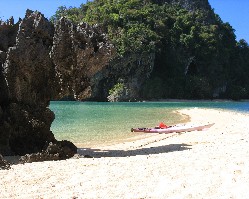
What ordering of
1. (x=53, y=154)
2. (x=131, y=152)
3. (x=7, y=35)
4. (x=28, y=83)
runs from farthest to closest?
(x=7, y=35) → (x=131, y=152) → (x=28, y=83) → (x=53, y=154)

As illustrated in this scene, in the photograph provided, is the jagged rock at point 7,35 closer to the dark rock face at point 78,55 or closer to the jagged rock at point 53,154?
the dark rock face at point 78,55

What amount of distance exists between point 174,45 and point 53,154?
248ft

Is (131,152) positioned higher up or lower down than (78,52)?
lower down

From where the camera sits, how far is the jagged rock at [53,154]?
9109 mm

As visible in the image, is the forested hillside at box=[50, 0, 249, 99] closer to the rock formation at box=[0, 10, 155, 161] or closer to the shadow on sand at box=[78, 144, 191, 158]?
the shadow on sand at box=[78, 144, 191, 158]

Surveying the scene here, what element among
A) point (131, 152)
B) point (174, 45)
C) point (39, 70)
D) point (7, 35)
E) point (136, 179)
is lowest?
point (131, 152)

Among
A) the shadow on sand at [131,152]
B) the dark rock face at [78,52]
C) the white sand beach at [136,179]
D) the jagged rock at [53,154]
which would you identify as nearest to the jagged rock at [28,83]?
the dark rock face at [78,52]

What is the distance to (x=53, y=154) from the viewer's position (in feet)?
31.1

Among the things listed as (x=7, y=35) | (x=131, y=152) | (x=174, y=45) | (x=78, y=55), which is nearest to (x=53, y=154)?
(x=131, y=152)

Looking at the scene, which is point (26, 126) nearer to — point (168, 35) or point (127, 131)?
point (127, 131)

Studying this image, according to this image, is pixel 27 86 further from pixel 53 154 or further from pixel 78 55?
pixel 53 154

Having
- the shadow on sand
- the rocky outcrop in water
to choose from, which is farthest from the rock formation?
the shadow on sand

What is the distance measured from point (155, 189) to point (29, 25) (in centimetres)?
676

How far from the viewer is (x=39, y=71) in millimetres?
10352
